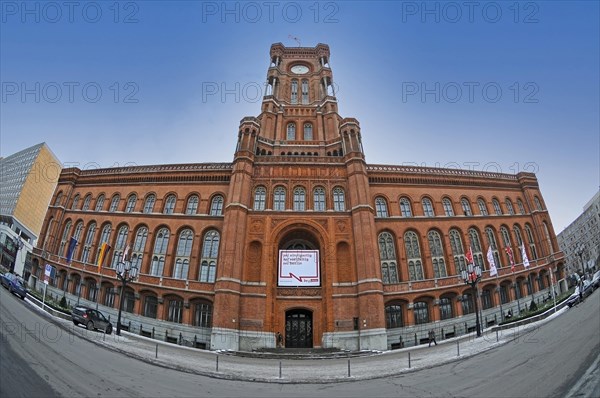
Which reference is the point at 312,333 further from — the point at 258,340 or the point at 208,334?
the point at 208,334

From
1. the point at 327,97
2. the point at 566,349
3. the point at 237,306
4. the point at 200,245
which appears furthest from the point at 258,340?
the point at 327,97

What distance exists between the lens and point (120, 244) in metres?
35.8

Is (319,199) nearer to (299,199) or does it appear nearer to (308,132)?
(299,199)

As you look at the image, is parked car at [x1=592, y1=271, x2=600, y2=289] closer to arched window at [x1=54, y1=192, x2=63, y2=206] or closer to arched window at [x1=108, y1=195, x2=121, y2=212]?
arched window at [x1=108, y1=195, x2=121, y2=212]

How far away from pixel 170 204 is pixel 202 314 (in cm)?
1234

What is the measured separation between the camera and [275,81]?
49625 millimetres

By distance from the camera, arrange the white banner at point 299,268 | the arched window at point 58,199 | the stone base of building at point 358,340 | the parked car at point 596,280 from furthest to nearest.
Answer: the arched window at point 58,199 → the white banner at point 299,268 → the stone base of building at point 358,340 → the parked car at point 596,280

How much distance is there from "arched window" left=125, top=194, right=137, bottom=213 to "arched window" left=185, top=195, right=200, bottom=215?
632 cm

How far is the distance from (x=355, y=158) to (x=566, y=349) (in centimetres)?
2533

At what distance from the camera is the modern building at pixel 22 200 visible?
16.2 m

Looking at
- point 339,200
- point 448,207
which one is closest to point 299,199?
point 339,200

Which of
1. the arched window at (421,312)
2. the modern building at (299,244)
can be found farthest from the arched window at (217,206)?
the arched window at (421,312)

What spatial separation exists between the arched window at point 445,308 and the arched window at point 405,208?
9.12m

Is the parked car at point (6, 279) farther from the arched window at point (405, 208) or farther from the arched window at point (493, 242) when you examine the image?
the arched window at point (493, 242)
